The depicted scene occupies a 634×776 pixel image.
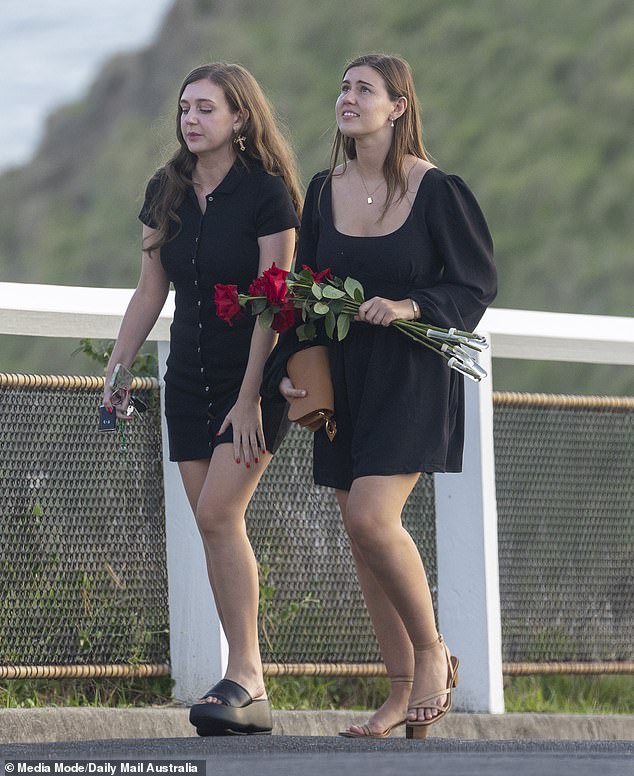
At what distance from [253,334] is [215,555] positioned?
25.9 inches

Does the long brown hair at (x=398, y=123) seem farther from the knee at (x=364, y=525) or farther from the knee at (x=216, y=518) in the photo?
the knee at (x=216, y=518)

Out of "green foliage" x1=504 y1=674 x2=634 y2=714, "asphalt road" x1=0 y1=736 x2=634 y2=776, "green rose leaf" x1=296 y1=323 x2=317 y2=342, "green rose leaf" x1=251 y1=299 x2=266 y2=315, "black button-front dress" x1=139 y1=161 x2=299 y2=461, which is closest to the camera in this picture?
"asphalt road" x1=0 y1=736 x2=634 y2=776

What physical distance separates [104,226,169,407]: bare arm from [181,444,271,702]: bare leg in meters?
0.48

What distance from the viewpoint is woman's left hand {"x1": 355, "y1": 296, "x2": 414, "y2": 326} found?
4340mm

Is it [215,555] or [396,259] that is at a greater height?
[396,259]

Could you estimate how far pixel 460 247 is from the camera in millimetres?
4535

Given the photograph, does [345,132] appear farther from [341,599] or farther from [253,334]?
[341,599]

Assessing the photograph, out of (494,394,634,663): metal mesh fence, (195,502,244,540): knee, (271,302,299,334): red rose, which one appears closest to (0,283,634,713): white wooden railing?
(494,394,634,663): metal mesh fence

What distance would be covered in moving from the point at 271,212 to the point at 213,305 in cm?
32

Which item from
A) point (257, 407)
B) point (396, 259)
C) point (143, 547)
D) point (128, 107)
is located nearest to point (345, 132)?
point (396, 259)

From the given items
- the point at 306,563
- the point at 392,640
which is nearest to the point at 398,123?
the point at 392,640

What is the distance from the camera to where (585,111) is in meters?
43.6

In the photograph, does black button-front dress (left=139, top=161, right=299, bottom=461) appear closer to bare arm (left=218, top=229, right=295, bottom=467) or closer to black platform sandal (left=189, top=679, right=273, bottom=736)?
bare arm (left=218, top=229, right=295, bottom=467)

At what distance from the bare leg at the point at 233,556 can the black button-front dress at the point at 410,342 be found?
25cm
